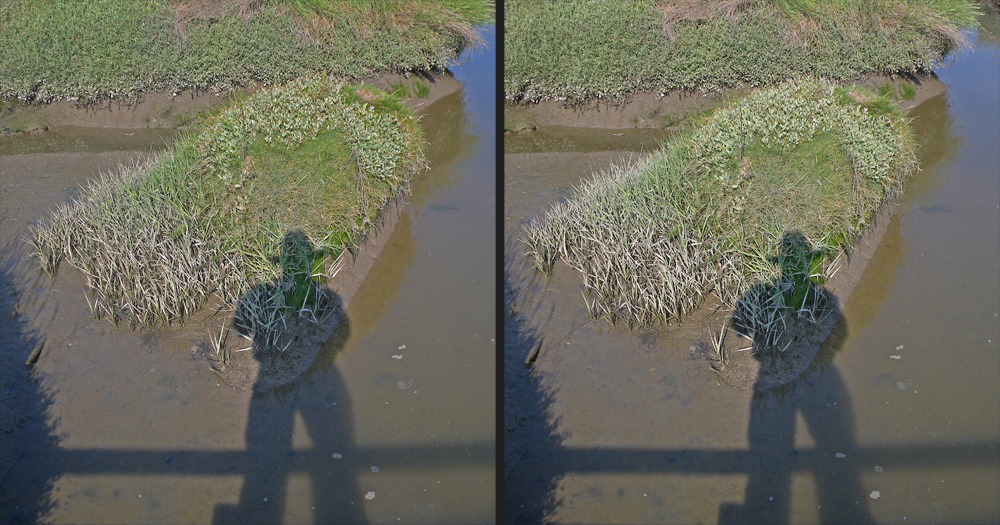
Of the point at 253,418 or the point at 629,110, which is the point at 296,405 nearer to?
the point at 253,418

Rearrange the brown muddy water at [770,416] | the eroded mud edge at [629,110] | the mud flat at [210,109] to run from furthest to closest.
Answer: the eroded mud edge at [629,110]
the mud flat at [210,109]
the brown muddy water at [770,416]

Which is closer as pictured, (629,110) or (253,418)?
(253,418)

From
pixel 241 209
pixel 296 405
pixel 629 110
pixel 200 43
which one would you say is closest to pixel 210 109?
pixel 200 43

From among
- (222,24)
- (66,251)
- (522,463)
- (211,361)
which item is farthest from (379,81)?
(522,463)

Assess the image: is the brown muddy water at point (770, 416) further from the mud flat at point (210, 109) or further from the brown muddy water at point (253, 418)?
the mud flat at point (210, 109)

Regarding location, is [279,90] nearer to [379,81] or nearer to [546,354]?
[379,81]

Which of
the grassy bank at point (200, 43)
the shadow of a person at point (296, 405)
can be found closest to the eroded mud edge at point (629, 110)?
the grassy bank at point (200, 43)

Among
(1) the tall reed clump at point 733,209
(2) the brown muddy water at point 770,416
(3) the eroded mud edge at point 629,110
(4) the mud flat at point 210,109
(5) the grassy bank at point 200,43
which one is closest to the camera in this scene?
(2) the brown muddy water at point 770,416
